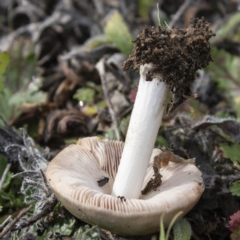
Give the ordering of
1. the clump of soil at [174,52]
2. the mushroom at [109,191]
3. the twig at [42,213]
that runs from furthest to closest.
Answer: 1. the twig at [42,213]
2. the clump of soil at [174,52]
3. the mushroom at [109,191]

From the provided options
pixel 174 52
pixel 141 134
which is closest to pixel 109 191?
pixel 141 134

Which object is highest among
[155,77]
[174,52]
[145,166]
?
[174,52]

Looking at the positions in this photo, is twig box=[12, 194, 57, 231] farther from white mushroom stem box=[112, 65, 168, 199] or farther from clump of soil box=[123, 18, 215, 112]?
clump of soil box=[123, 18, 215, 112]

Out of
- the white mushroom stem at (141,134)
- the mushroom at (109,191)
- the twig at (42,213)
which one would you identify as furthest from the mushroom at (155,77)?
the twig at (42,213)

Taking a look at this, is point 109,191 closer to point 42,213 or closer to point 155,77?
point 42,213

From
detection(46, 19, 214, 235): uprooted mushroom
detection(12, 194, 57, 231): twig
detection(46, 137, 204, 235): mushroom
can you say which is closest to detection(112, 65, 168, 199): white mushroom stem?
detection(46, 19, 214, 235): uprooted mushroom

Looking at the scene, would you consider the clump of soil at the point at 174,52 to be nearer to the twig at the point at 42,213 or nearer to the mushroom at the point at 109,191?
the mushroom at the point at 109,191

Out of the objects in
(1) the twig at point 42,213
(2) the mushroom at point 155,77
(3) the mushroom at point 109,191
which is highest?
(2) the mushroom at point 155,77

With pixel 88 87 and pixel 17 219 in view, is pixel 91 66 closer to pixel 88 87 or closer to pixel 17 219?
pixel 88 87
